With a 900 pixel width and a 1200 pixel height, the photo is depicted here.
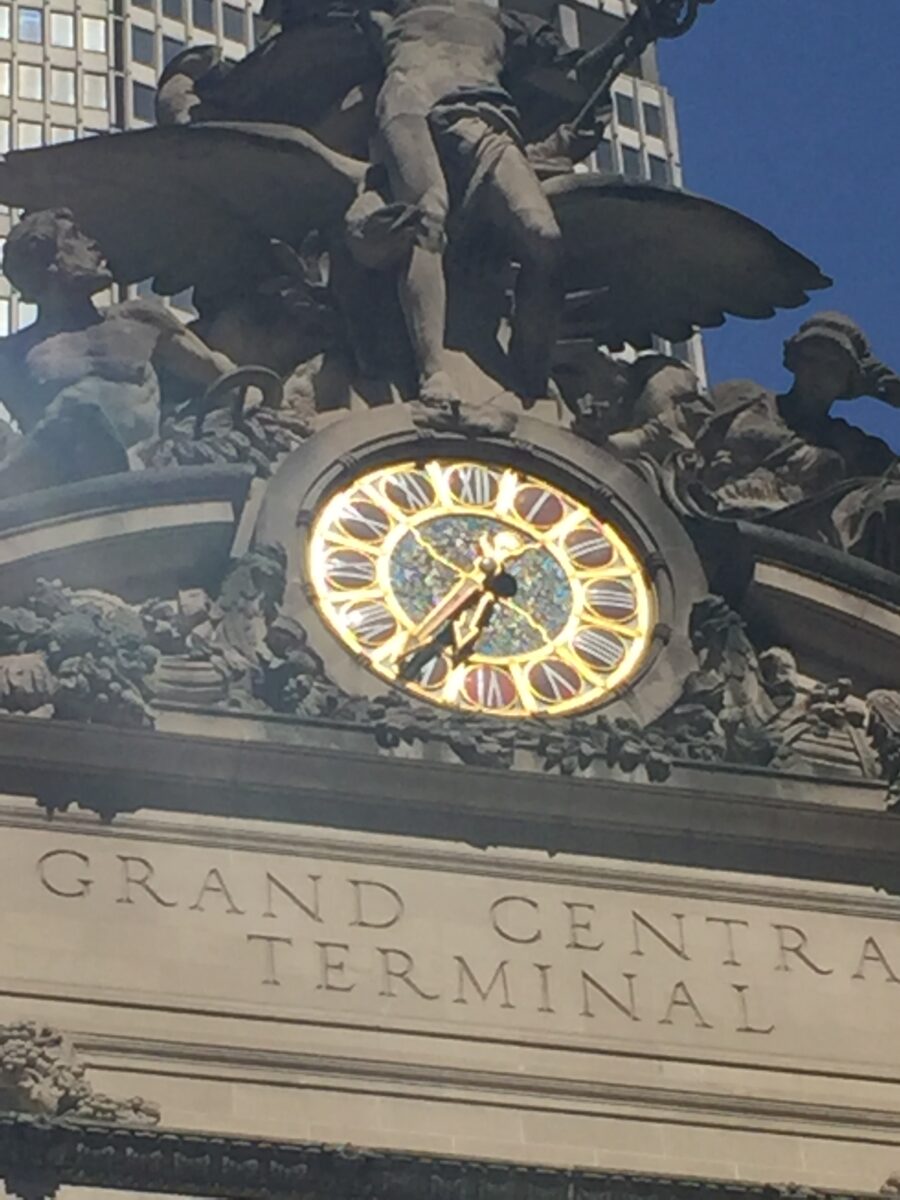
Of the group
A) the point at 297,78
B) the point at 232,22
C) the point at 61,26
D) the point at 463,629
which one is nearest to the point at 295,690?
the point at 463,629

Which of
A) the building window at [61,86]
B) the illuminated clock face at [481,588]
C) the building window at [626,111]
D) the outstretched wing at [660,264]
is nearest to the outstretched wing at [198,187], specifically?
the outstretched wing at [660,264]

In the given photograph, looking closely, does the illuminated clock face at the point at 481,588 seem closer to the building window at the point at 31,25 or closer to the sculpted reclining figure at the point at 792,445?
the sculpted reclining figure at the point at 792,445

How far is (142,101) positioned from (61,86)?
880mm

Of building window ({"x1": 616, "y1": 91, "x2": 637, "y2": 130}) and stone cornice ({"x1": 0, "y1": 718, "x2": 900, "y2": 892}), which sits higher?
building window ({"x1": 616, "y1": 91, "x2": 637, "y2": 130})

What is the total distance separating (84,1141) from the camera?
20.0 metres

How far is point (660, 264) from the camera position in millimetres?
27516

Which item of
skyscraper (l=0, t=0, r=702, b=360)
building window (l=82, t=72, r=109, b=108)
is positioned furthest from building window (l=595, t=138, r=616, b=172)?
building window (l=82, t=72, r=109, b=108)

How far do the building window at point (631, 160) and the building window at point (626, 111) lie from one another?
38 centimetres

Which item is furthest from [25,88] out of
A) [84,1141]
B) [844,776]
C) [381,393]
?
[84,1141]

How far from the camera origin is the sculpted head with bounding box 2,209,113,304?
25.8m

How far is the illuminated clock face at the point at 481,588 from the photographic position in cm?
2414

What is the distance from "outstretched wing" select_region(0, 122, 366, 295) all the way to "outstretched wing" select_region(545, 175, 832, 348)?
153 centimetres

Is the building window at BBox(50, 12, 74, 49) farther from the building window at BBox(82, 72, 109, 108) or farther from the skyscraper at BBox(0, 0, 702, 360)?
the building window at BBox(82, 72, 109, 108)

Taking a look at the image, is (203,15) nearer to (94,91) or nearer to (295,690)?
(94,91)
